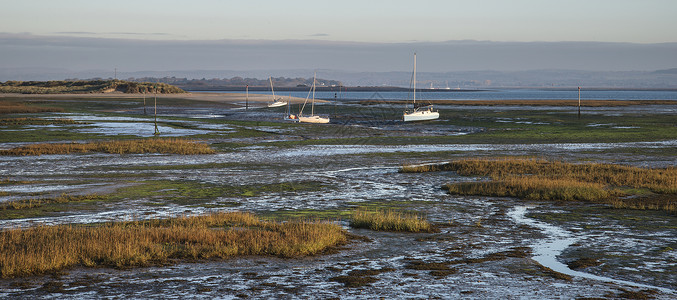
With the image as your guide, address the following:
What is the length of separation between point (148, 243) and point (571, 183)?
1868cm

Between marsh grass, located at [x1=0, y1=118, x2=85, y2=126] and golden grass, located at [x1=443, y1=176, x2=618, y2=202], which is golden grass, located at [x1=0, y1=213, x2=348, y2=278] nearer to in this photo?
golden grass, located at [x1=443, y1=176, x2=618, y2=202]

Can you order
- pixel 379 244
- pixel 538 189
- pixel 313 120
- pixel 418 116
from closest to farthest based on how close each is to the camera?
pixel 379 244
pixel 538 189
pixel 313 120
pixel 418 116

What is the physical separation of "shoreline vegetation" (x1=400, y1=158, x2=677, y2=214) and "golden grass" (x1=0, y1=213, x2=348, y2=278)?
1100 centimetres

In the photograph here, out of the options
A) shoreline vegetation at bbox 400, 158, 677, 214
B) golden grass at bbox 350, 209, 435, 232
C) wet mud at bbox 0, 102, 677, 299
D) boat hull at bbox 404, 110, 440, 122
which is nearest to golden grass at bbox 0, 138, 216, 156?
wet mud at bbox 0, 102, 677, 299

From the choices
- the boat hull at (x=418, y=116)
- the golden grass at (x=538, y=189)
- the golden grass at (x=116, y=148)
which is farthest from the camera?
the boat hull at (x=418, y=116)

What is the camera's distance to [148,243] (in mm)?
16203

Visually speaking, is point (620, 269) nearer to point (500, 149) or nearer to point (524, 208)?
point (524, 208)

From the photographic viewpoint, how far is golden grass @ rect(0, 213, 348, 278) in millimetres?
14602

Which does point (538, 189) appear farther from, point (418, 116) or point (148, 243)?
point (418, 116)

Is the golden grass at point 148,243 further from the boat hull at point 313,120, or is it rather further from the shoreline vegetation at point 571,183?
the boat hull at point 313,120

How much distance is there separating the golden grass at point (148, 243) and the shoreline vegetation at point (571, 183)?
11.0 m

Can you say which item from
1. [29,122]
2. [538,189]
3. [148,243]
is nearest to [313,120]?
[29,122]

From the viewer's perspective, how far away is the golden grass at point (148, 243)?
14.6 meters

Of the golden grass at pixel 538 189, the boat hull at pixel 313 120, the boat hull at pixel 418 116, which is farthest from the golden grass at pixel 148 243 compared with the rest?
the boat hull at pixel 418 116
